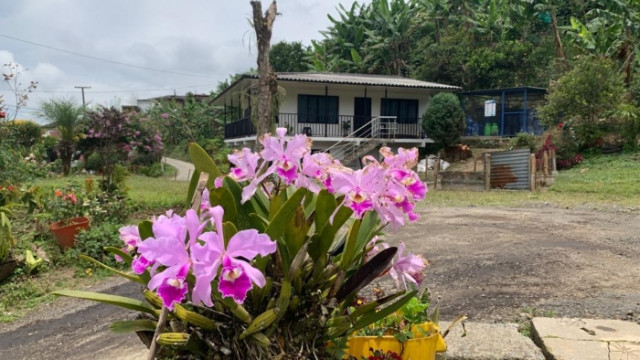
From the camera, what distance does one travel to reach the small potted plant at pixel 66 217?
6.54m

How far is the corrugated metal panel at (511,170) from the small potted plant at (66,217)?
34.6 ft

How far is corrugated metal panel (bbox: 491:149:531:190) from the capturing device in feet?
41.9

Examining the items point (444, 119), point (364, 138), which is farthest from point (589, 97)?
point (364, 138)

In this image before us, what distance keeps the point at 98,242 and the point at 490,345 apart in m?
5.64

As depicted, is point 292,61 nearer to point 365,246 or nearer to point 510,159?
point 510,159

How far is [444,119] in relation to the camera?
754 inches

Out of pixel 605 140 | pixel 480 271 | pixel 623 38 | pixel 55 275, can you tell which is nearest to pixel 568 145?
pixel 605 140

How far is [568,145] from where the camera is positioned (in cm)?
1744

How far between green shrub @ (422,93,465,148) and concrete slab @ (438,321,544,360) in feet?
56.8

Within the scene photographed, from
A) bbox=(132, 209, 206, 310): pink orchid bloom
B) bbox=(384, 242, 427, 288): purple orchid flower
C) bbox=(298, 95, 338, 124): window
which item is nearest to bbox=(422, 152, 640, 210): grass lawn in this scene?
bbox=(298, 95, 338, 124): window

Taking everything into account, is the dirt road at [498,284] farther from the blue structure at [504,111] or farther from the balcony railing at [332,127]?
the blue structure at [504,111]

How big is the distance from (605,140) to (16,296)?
18416 millimetres

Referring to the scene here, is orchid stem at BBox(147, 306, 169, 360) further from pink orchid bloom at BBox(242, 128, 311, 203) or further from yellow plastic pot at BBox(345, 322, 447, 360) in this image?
yellow plastic pot at BBox(345, 322, 447, 360)

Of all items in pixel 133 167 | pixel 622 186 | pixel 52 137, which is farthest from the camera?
pixel 133 167
